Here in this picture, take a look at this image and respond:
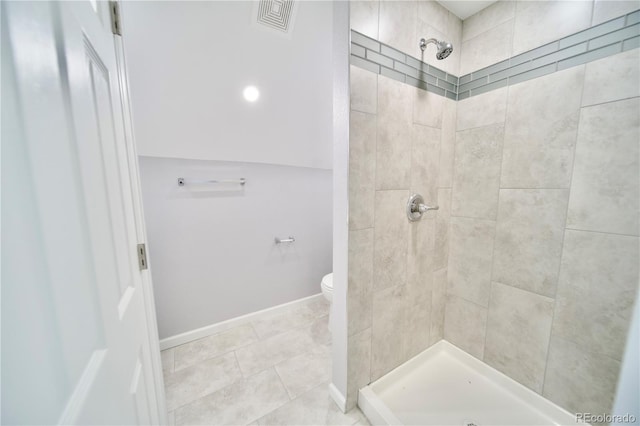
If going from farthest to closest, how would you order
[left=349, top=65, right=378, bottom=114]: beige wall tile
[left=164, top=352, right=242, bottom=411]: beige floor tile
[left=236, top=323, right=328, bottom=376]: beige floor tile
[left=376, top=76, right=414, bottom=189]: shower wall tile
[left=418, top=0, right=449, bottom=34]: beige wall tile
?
[left=236, top=323, right=328, bottom=376]: beige floor tile → [left=164, top=352, right=242, bottom=411]: beige floor tile → [left=418, top=0, right=449, bottom=34]: beige wall tile → [left=376, top=76, right=414, bottom=189]: shower wall tile → [left=349, top=65, right=378, bottom=114]: beige wall tile

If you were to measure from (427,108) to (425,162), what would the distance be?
0.31 m

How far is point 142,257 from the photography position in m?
0.88

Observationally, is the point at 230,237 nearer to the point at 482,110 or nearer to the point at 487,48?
the point at 482,110

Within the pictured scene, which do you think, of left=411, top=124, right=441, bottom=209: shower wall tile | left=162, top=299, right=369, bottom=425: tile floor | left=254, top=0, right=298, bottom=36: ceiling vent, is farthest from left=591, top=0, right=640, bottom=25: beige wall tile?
left=162, top=299, right=369, bottom=425: tile floor

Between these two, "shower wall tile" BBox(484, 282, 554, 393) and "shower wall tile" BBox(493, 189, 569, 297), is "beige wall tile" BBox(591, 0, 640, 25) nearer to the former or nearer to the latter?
"shower wall tile" BBox(493, 189, 569, 297)

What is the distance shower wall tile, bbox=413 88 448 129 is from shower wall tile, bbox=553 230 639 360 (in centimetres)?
90

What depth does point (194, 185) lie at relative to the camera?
1854 millimetres

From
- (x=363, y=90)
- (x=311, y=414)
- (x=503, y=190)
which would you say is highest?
(x=363, y=90)

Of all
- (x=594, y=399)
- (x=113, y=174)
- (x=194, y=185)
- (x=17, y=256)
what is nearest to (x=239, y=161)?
(x=194, y=185)

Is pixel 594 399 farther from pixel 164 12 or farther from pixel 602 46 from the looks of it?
pixel 164 12

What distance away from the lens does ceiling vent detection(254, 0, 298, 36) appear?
50.8 inches

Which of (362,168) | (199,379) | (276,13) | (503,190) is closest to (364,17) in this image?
(276,13)

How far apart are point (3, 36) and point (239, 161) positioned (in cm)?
176

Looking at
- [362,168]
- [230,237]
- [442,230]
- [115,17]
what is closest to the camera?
[115,17]
